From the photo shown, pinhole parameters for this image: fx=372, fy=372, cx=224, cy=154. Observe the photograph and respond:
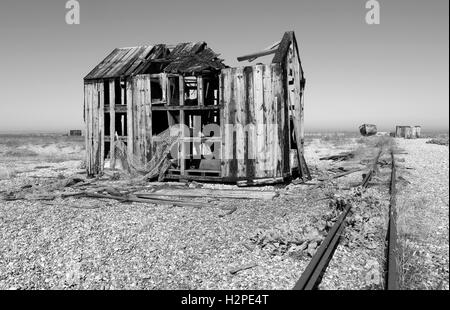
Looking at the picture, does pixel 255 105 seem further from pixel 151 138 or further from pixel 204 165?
pixel 151 138

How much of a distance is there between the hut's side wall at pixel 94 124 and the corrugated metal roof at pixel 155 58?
1.80 ft

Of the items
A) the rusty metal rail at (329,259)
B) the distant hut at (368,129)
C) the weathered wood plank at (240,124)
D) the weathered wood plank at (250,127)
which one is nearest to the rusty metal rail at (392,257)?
the rusty metal rail at (329,259)

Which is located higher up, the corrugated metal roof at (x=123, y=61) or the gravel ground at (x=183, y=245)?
the corrugated metal roof at (x=123, y=61)

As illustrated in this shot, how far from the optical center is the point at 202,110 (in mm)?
13984

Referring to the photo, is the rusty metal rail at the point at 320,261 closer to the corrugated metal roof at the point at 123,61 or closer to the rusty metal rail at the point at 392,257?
the rusty metal rail at the point at 392,257

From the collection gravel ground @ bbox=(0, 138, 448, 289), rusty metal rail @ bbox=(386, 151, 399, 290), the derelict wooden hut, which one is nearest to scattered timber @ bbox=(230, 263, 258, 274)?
gravel ground @ bbox=(0, 138, 448, 289)

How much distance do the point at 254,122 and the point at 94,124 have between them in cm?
673

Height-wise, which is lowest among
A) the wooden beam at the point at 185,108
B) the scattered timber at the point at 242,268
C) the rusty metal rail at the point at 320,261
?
the scattered timber at the point at 242,268

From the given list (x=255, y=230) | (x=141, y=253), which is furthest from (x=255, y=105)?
(x=141, y=253)

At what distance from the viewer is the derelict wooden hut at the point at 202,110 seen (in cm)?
1251

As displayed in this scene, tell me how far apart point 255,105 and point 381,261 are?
324 inches

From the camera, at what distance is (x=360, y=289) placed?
14.0ft

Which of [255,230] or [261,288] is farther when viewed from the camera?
[255,230]

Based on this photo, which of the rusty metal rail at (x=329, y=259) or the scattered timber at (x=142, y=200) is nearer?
the rusty metal rail at (x=329, y=259)
